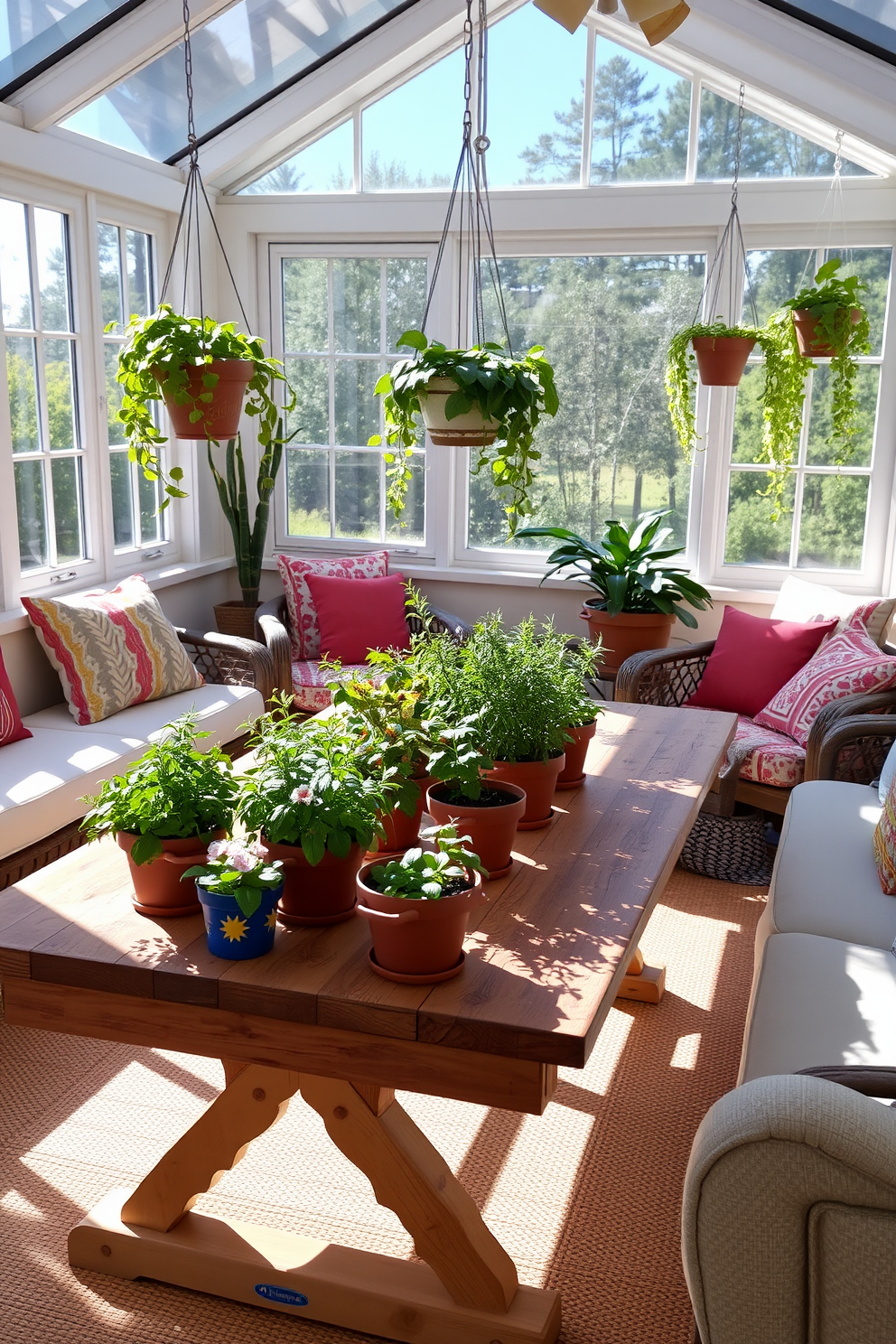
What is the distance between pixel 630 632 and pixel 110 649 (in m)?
1.97

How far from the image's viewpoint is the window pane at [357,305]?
5.28m

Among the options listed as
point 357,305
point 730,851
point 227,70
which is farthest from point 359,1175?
point 227,70

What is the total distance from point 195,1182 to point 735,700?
292cm

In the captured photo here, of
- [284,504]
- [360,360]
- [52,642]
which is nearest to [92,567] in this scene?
[52,642]

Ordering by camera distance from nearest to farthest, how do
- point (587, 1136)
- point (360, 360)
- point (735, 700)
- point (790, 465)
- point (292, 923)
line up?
point (292, 923), point (587, 1136), point (735, 700), point (790, 465), point (360, 360)

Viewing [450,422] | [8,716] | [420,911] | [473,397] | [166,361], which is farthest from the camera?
[8,716]

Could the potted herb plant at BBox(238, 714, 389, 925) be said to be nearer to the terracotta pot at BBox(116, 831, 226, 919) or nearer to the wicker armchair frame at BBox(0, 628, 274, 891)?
the terracotta pot at BBox(116, 831, 226, 919)

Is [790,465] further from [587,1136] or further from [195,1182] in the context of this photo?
[195,1182]

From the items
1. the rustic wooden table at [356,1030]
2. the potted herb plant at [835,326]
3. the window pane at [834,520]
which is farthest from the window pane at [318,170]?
the rustic wooden table at [356,1030]

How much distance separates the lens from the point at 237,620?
5.17 meters

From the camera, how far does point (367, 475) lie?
17.9 ft

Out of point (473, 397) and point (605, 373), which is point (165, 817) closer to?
point (473, 397)

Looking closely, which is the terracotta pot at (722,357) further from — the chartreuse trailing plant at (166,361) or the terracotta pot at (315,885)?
the terracotta pot at (315,885)

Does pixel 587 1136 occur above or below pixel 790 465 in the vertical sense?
below
